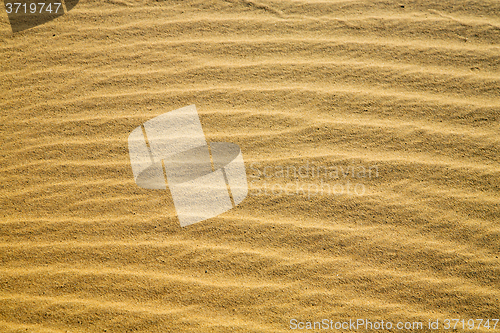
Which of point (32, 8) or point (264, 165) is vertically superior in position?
point (32, 8)

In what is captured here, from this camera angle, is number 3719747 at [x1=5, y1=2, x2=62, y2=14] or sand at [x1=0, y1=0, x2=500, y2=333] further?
number 3719747 at [x1=5, y1=2, x2=62, y2=14]

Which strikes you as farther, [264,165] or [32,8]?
[32,8]

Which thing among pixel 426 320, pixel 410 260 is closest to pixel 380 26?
pixel 410 260

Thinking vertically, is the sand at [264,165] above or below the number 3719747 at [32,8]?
below

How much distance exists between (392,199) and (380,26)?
3.81 feet

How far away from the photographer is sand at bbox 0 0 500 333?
176 cm

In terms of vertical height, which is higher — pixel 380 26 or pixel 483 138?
pixel 380 26

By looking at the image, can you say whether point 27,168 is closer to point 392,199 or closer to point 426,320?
point 392,199

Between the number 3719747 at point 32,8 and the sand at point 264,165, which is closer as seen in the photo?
the sand at point 264,165

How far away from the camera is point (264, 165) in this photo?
1.88 m

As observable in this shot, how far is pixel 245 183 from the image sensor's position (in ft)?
6.15

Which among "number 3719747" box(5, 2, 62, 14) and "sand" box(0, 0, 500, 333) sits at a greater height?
"number 3719747" box(5, 2, 62, 14)

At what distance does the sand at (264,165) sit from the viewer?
176cm

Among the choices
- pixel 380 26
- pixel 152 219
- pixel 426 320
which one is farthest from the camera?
pixel 380 26
